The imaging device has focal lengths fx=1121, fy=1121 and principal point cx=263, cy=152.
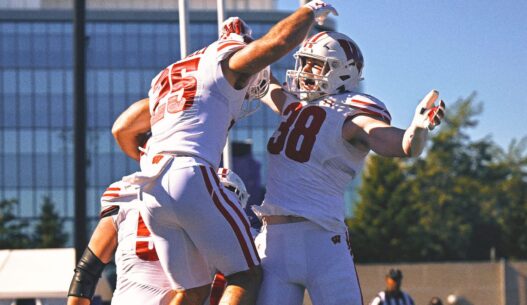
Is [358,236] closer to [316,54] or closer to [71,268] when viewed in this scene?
[71,268]

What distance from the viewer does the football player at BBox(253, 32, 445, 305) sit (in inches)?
199

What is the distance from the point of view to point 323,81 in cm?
537

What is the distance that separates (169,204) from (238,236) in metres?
0.33

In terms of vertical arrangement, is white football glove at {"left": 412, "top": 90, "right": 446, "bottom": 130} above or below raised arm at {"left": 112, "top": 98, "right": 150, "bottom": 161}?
above

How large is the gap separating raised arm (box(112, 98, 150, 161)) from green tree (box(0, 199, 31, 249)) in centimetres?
4287

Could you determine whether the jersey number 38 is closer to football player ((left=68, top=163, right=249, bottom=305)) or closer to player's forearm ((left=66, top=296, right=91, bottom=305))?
football player ((left=68, top=163, right=249, bottom=305))

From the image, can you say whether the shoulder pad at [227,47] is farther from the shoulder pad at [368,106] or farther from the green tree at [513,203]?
the green tree at [513,203]

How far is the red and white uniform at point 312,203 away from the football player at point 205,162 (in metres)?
0.19

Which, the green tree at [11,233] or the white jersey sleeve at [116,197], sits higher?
the white jersey sleeve at [116,197]

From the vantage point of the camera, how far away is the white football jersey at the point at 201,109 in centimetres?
488

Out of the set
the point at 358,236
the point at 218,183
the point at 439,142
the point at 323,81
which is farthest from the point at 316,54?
the point at 439,142

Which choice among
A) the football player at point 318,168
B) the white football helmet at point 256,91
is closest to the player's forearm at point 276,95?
the football player at point 318,168

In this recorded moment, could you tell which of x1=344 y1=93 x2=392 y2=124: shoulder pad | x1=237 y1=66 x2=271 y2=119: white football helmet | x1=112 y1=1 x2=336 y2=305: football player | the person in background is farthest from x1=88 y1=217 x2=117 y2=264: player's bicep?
the person in background

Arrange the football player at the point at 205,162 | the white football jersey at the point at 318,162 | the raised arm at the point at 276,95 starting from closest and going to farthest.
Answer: the football player at the point at 205,162, the white football jersey at the point at 318,162, the raised arm at the point at 276,95
